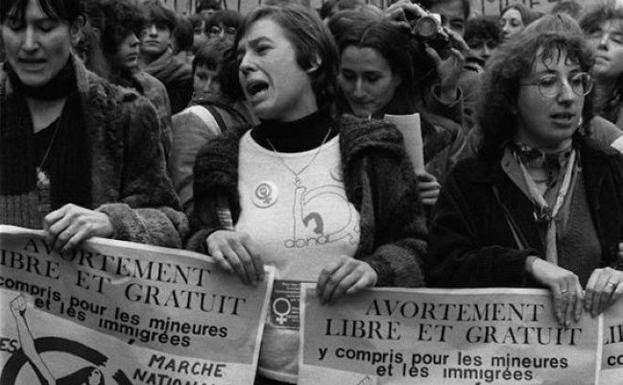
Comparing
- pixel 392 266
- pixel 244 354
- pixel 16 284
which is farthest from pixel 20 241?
pixel 392 266

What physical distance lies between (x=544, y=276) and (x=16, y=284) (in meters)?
1.48

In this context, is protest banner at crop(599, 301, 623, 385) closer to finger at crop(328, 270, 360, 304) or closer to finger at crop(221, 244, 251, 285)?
finger at crop(328, 270, 360, 304)

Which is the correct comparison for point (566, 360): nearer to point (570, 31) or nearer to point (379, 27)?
point (570, 31)

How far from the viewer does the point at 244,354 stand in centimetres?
364

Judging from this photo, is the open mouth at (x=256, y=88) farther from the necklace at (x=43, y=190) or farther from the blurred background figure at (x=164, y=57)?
the blurred background figure at (x=164, y=57)

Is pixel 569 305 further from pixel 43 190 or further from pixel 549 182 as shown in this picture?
pixel 43 190

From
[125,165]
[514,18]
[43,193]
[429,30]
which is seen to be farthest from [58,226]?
[514,18]

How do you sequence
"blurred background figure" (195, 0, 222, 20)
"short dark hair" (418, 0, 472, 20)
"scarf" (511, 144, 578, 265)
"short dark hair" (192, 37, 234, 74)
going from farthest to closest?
"blurred background figure" (195, 0, 222, 20)
"short dark hair" (418, 0, 472, 20)
"short dark hair" (192, 37, 234, 74)
"scarf" (511, 144, 578, 265)

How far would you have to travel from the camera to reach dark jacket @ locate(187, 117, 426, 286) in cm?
369

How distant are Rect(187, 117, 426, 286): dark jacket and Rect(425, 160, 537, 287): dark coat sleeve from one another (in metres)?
0.07

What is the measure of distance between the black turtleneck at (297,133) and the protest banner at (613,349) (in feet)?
3.17

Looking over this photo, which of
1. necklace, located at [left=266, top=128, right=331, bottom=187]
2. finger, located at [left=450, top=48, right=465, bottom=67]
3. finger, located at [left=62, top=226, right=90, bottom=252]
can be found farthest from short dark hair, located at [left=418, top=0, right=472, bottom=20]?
finger, located at [left=62, top=226, right=90, bottom=252]

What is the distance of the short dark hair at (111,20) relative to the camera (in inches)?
182

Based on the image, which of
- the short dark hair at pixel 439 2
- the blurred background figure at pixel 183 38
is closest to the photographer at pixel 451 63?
the short dark hair at pixel 439 2
